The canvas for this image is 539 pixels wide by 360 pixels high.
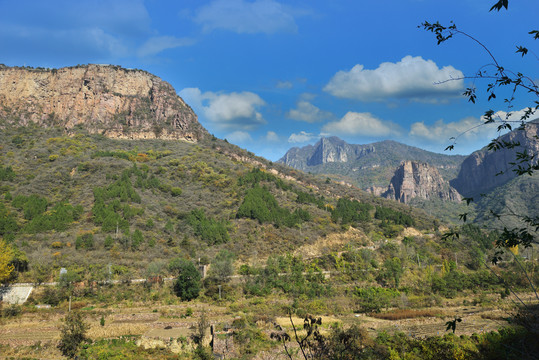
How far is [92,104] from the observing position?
10956 centimetres

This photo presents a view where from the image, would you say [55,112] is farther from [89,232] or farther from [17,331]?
[17,331]

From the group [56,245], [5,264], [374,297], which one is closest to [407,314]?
[374,297]

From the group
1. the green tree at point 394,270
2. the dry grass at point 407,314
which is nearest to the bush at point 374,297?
the dry grass at point 407,314

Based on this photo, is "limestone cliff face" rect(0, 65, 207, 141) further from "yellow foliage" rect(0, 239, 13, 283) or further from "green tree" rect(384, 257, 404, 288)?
"green tree" rect(384, 257, 404, 288)

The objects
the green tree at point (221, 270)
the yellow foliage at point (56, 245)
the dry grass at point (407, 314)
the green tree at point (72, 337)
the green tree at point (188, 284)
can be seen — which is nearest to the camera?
the green tree at point (72, 337)

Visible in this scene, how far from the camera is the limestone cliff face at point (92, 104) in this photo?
10581cm

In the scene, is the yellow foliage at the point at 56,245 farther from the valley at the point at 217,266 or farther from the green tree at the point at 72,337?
the green tree at the point at 72,337

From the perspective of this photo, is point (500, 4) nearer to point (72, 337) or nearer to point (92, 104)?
point (72, 337)

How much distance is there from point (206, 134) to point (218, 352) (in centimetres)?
10424

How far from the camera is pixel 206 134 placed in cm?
12094

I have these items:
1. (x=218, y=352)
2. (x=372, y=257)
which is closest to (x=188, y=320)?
(x=218, y=352)

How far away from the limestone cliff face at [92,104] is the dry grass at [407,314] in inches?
3567

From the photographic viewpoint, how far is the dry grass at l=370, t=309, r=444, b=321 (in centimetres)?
3288

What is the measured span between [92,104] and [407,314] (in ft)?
359
